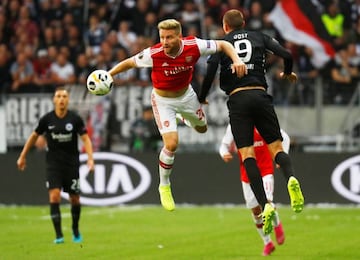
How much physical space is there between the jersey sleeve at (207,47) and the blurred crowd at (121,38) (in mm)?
9729

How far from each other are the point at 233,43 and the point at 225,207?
994cm

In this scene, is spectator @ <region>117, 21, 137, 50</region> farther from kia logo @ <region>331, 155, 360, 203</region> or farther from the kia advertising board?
kia logo @ <region>331, 155, 360, 203</region>

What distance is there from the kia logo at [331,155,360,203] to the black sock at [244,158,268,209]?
967cm

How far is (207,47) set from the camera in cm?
1230

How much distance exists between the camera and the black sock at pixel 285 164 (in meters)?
12.1

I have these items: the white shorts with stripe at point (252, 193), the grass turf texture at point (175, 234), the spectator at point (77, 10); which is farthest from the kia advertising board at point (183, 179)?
the white shorts with stripe at point (252, 193)

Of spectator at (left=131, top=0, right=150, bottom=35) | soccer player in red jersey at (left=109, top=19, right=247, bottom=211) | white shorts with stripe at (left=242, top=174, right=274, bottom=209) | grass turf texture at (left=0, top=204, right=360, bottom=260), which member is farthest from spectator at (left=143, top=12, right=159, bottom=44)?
soccer player in red jersey at (left=109, top=19, right=247, bottom=211)

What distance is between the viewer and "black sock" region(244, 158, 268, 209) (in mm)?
12002

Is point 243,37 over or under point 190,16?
over

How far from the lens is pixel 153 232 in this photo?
55.9ft

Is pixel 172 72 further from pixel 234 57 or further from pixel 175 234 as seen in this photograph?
pixel 175 234

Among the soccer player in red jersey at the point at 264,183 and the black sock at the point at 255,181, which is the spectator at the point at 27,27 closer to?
the soccer player in red jersey at the point at 264,183

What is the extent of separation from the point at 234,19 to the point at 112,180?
10621 mm

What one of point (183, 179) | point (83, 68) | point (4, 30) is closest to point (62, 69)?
point (83, 68)
